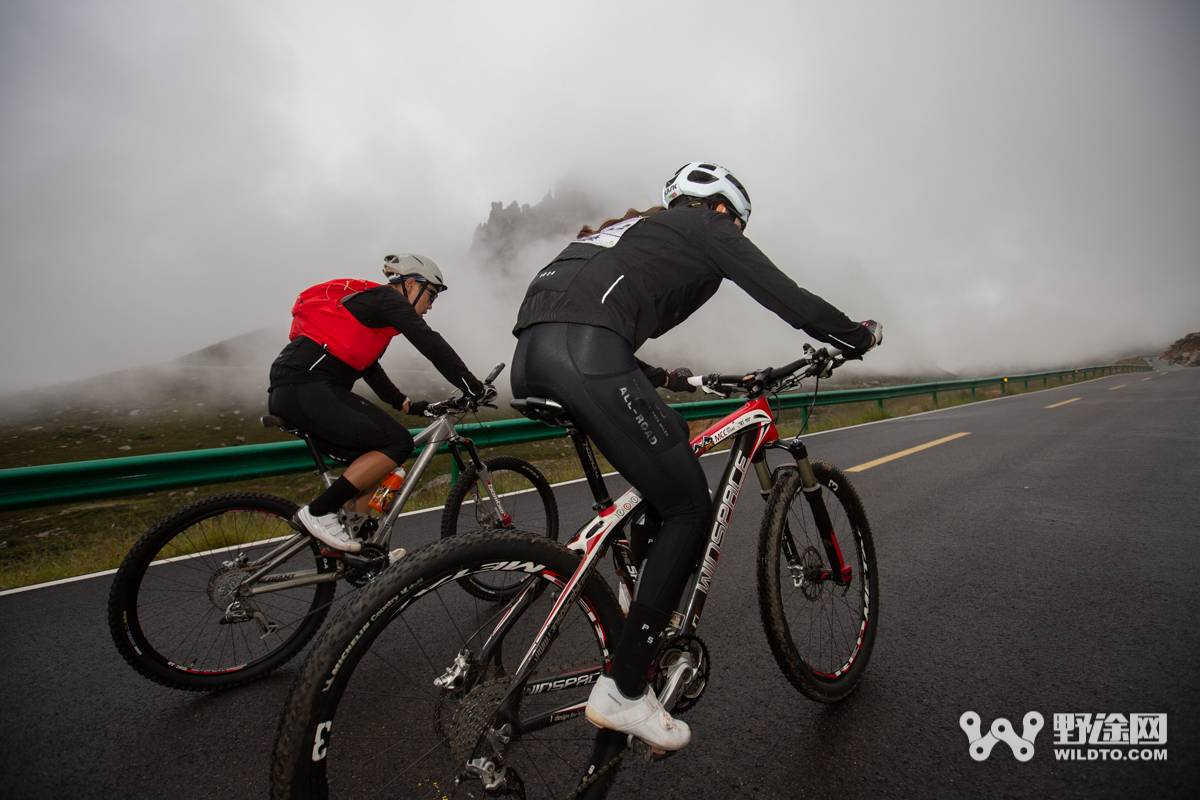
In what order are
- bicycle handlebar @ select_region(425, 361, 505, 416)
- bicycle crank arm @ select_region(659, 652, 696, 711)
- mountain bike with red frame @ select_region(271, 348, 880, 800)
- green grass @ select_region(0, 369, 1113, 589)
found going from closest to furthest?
mountain bike with red frame @ select_region(271, 348, 880, 800) → bicycle crank arm @ select_region(659, 652, 696, 711) → bicycle handlebar @ select_region(425, 361, 505, 416) → green grass @ select_region(0, 369, 1113, 589)

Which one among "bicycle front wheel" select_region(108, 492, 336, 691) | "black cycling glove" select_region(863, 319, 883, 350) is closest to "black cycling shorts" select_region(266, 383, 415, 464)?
"bicycle front wheel" select_region(108, 492, 336, 691)

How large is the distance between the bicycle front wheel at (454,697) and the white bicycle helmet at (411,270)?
2154 mm

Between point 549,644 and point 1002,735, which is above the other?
point 549,644

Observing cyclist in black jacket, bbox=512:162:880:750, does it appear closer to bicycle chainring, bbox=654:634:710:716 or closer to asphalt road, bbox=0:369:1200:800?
bicycle chainring, bbox=654:634:710:716

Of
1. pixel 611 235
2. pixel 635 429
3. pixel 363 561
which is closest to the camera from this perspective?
pixel 635 429

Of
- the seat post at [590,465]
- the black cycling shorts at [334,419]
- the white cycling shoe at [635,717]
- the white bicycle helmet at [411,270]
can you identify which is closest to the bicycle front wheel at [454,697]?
the white cycling shoe at [635,717]

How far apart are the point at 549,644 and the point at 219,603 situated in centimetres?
193

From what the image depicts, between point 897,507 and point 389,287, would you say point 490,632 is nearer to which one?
point 389,287

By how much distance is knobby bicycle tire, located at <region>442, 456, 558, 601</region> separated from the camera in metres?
3.54

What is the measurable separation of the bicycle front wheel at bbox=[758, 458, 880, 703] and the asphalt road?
14 centimetres

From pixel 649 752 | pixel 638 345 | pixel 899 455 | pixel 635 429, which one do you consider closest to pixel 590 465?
pixel 635 429

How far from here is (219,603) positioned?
8.50ft

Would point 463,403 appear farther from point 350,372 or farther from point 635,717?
point 635,717

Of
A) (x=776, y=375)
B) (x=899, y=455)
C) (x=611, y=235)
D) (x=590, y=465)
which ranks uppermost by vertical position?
(x=611, y=235)
